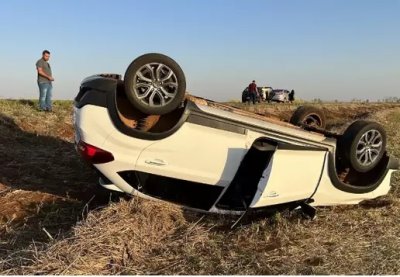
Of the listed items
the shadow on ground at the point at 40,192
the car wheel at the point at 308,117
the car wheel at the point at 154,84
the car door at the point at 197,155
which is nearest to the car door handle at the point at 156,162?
the car door at the point at 197,155

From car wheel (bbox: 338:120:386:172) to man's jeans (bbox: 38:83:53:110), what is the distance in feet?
29.4

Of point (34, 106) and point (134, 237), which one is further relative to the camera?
point (34, 106)

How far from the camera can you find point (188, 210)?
17.3 feet

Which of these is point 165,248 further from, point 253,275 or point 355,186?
point 355,186

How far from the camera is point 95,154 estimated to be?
15.9ft

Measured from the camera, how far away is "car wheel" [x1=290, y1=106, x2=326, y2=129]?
7.13 m

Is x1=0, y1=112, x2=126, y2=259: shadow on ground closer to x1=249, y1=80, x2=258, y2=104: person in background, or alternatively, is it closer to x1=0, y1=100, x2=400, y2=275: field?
x1=0, y1=100, x2=400, y2=275: field

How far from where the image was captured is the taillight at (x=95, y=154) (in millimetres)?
4817

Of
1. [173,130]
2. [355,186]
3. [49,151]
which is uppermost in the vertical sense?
[173,130]

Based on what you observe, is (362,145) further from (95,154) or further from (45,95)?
(45,95)

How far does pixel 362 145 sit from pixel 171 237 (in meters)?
2.37

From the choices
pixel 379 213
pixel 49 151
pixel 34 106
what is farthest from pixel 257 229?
pixel 34 106

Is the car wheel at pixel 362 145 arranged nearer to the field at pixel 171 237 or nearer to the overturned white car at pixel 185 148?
the overturned white car at pixel 185 148

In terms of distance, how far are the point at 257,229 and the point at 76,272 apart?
1.90 metres
